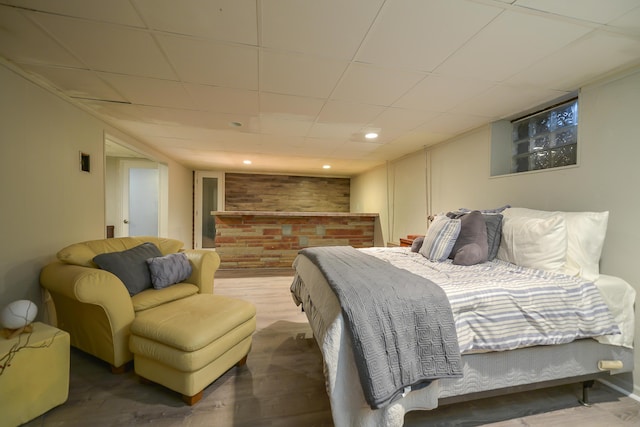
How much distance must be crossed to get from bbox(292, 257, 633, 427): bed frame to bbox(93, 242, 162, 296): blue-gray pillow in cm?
148

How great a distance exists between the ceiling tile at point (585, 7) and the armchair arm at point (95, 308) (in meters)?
2.86

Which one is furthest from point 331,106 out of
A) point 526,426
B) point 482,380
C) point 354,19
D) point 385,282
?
point 526,426

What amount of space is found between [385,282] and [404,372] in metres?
0.42

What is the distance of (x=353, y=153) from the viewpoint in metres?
4.34

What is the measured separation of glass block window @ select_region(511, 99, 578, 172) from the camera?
86.7 inches

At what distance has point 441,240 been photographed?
2197mm

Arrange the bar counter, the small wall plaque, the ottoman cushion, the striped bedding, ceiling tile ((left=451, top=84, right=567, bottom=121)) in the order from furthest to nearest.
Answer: the bar counter
the small wall plaque
ceiling tile ((left=451, top=84, right=567, bottom=121))
the ottoman cushion
the striped bedding

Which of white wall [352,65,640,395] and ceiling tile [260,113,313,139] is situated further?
ceiling tile [260,113,313,139]

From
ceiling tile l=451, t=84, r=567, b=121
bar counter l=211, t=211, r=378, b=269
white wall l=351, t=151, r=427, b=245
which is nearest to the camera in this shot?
ceiling tile l=451, t=84, r=567, b=121

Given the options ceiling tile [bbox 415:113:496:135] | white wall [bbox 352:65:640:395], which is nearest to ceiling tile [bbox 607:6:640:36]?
white wall [bbox 352:65:640:395]

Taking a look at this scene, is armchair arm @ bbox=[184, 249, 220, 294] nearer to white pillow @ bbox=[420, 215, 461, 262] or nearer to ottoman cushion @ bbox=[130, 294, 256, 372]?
ottoman cushion @ bbox=[130, 294, 256, 372]

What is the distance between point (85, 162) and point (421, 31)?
3.29 m

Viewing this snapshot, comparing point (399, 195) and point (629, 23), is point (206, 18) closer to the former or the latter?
point (629, 23)

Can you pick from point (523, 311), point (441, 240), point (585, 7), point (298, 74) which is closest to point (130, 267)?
point (298, 74)
